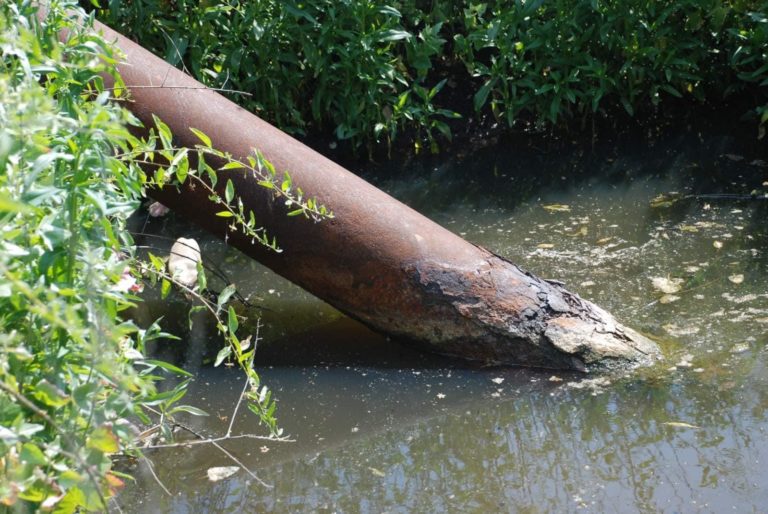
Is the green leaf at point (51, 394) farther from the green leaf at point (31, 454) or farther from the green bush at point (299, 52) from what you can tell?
the green bush at point (299, 52)

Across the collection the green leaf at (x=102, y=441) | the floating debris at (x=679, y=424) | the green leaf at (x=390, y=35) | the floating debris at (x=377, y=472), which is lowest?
the floating debris at (x=377, y=472)

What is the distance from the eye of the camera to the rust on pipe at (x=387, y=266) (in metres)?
3.17

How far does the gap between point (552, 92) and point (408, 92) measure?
2.49 ft

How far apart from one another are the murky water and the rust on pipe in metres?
0.10

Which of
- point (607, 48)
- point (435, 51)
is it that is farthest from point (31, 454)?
point (607, 48)

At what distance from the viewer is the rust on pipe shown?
317cm

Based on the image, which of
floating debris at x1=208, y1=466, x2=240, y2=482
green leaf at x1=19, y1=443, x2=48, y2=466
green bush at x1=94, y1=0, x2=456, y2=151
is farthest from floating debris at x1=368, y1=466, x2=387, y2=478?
green bush at x1=94, y1=0, x2=456, y2=151

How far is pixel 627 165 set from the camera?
4.77 m

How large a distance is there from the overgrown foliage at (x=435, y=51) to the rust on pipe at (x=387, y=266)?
1393mm

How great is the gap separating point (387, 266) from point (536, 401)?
0.66 metres

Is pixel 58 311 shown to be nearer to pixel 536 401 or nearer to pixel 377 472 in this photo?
pixel 377 472

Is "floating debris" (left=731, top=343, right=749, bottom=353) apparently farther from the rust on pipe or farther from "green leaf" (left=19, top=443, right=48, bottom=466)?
"green leaf" (left=19, top=443, right=48, bottom=466)

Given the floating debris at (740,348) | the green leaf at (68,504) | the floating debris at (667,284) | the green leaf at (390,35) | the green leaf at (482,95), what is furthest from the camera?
the green leaf at (482,95)

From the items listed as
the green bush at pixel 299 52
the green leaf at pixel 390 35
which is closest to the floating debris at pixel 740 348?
the green bush at pixel 299 52
